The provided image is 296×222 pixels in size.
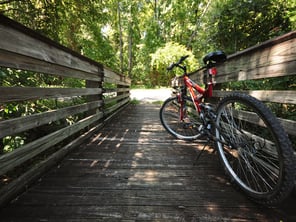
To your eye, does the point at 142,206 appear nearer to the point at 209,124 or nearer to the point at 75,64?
the point at 209,124

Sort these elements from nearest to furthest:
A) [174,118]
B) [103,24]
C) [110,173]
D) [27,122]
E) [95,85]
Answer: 1. [27,122]
2. [110,173]
3. [95,85]
4. [174,118]
5. [103,24]

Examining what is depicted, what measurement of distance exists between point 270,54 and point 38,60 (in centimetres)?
192

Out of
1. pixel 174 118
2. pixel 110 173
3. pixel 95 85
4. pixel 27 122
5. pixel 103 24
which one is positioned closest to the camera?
pixel 27 122

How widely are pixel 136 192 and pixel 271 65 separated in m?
1.47

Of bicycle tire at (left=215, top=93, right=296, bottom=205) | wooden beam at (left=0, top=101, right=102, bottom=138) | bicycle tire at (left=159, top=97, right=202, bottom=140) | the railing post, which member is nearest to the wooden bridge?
wooden beam at (left=0, top=101, right=102, bottom=138)

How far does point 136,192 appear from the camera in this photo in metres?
1.37

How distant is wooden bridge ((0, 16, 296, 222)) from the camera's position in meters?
1.14

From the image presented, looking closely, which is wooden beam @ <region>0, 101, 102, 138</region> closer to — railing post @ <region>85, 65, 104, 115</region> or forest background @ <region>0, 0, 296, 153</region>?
forest background @ <region>0, 0, 296, 153</region>

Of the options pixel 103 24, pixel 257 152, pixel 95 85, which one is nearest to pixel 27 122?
pixel 95 85

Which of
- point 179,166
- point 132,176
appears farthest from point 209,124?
point 132,176

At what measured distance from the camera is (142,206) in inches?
47.8

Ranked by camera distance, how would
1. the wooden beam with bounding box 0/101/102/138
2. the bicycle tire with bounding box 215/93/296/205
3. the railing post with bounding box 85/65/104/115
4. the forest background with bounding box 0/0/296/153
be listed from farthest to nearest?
the railing post with bounding box 85/65/104/115 < the forest background with bounding box 0/0/296/153 < the wooden beam with bounding box 0/101/102/138 < the bicycle tire with bounding box 215/93/296/205

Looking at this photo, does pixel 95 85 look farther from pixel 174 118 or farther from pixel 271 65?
pixel 271 65

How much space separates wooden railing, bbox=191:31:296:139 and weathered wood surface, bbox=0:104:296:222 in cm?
68
